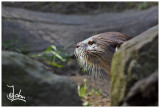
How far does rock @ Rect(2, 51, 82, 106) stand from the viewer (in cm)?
166

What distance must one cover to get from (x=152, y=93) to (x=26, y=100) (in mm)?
1027

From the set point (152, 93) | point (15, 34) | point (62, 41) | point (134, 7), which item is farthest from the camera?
point (134, 7)

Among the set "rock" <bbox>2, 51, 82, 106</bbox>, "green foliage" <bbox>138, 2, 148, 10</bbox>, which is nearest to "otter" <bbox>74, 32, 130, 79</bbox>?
"rock" <bbox>2, 51, 82, 106</bbox>

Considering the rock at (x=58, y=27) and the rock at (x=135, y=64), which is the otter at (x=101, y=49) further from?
the rock at (x=58, y=27)

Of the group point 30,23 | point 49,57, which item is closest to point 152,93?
point 49,57

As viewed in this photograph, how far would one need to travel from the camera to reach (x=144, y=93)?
→ 92cm

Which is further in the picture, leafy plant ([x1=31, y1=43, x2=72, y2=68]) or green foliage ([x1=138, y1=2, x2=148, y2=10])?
green foliage ([x1=138, y1=2, x2=148, y2=10])

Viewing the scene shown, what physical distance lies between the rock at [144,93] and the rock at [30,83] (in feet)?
2.71

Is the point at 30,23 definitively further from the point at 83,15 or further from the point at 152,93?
the point at 152,93

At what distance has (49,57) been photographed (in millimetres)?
4902

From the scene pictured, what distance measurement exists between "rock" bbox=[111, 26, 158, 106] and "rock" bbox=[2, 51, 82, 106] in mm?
757

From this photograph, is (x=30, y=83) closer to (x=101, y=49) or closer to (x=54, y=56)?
(x=101, y=49)
